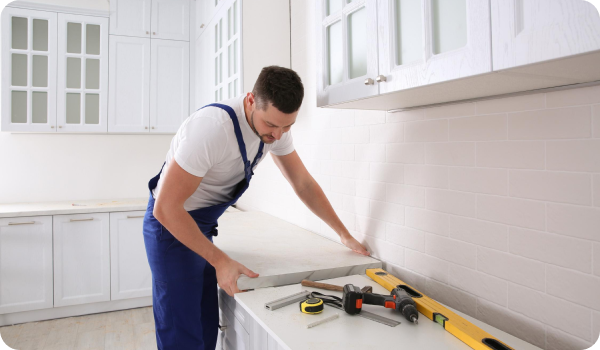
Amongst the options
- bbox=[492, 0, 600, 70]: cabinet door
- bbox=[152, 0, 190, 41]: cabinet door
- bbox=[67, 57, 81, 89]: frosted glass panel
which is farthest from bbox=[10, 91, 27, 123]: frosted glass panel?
bbox=[492, 0, 600, 70]: cabinet door

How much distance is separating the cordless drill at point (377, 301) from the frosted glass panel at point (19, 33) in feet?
11.8

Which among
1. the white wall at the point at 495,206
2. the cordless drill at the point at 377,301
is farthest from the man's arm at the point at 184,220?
the white wall at the point at 495,206

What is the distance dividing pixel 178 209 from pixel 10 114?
2855 mm

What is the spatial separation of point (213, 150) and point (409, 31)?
2.57ft

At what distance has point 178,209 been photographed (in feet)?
4.73

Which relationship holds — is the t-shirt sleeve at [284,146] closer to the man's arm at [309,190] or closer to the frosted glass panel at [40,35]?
the man's arm at [309,190]

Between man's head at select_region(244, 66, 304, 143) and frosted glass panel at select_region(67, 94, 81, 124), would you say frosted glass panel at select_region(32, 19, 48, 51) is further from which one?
man's head at select_region(244, 66, 304, 143)

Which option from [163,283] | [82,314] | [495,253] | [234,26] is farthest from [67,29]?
[495,253]

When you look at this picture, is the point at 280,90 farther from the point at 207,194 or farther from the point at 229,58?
the point at 229,58

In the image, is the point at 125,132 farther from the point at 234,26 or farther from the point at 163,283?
the point at 163,283

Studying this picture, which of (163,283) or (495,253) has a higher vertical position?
(495,253)

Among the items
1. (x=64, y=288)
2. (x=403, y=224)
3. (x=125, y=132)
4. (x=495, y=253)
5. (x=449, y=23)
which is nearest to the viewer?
(x=449, y=23)

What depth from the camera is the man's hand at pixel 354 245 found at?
6.07ft

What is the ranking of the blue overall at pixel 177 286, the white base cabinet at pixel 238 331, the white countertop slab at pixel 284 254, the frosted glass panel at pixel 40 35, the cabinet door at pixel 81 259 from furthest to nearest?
the frosted glass panel at pixel 40 35 < the cabinet door at pixel 81 259 < the blue overall at pixel 177 286 < the white countertop slab at pixel 284 254 < the white base cabinet at pixel 238 331
